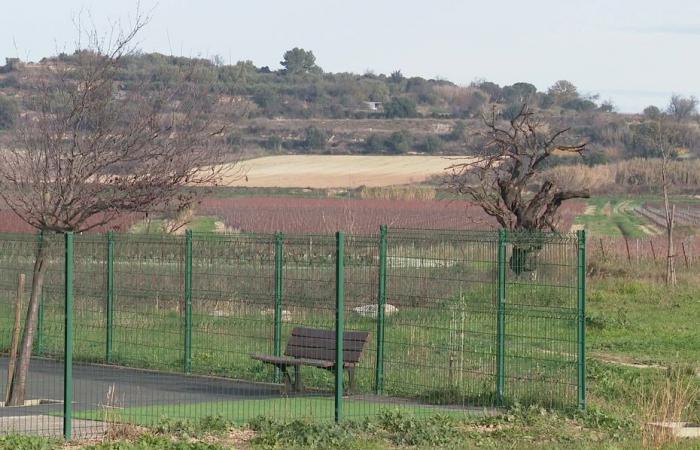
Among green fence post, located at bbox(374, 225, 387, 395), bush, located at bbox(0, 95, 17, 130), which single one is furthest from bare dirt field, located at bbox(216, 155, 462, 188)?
green fence post, located at bbox(374, 225, 387, 395)

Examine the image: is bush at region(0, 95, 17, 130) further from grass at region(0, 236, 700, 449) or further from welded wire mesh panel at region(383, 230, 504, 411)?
welded wire mesh panel at region(383, 230, 504, 411)

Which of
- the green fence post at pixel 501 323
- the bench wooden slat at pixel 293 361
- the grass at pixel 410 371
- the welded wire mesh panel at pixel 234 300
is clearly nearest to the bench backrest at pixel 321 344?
the bench wooden slat at pixel 293 361

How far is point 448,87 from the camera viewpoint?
570 feet

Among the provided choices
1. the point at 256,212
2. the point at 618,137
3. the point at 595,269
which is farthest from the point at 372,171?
the point at 595,269

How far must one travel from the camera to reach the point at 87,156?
18844mm

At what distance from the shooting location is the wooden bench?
15.6 metres

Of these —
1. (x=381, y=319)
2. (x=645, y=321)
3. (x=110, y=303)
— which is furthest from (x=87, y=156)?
(x=645, y=321)

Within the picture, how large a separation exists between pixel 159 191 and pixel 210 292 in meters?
3.09

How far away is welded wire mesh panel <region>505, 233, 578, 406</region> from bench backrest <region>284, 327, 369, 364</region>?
183 centimetres

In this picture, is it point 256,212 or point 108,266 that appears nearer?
point 108,266

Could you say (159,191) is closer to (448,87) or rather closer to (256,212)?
(256,212)

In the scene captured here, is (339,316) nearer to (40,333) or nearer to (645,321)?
(40,333)

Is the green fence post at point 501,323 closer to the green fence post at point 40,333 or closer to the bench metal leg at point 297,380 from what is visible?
the bench metal leg at point 297,380

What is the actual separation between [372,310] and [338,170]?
7321cm
